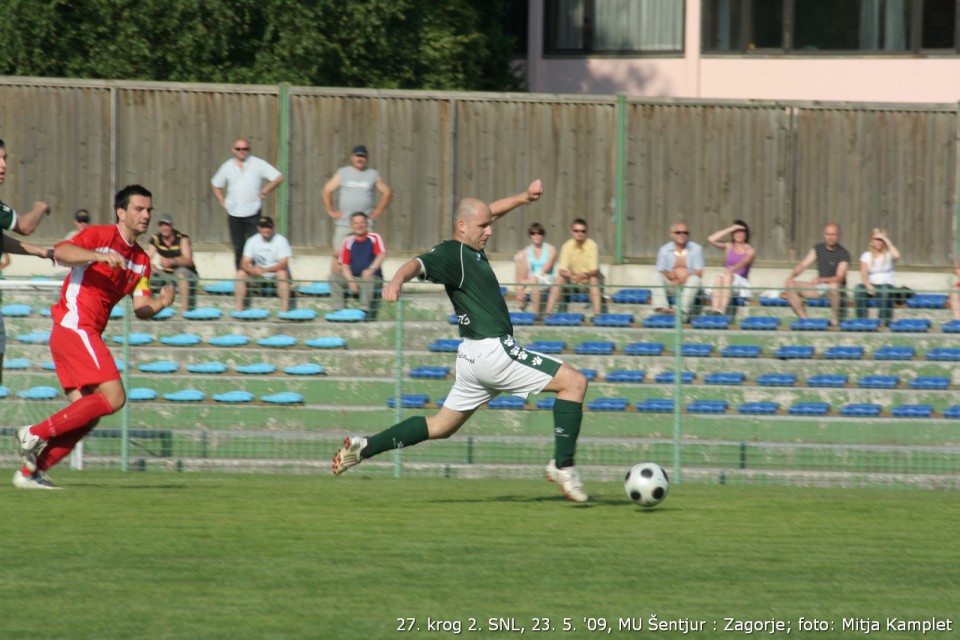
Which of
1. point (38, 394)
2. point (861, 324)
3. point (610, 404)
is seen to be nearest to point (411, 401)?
point (610, 404)

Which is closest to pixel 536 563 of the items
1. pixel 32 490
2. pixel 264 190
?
pixel 32 490

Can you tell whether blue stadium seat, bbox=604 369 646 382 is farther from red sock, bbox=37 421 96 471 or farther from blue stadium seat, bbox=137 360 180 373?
red sock, bbox=37 421 96 471

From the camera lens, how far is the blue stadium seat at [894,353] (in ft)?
46.2

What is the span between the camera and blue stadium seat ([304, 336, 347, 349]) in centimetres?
1415

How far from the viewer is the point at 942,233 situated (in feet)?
66.2

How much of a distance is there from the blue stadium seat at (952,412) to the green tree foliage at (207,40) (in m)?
12.9

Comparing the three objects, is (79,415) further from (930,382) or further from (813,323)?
(930,382)

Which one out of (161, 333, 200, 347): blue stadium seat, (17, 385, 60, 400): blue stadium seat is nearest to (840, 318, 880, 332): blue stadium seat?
(161, 333, 200, 347): blue stadium seat

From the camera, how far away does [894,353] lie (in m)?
14.1

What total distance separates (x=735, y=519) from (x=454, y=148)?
11.8 meters

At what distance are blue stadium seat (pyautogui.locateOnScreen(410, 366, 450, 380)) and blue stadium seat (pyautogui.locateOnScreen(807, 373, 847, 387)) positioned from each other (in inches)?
142

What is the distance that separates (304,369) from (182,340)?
1.31 m

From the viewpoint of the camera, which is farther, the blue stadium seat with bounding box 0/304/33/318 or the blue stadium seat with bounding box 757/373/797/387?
the blue stadium seat with bounding box 757/373/797/387

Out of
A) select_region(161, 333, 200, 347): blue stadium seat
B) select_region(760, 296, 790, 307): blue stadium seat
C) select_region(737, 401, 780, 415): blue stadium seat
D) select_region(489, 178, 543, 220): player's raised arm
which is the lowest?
select_region(737, 401, 780, 415): blue stadium seat
